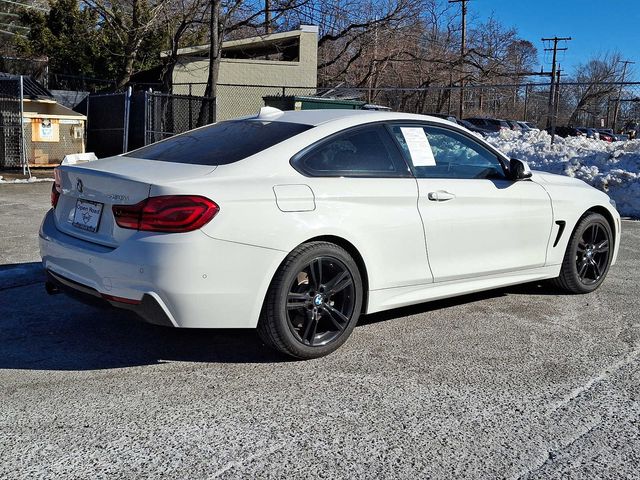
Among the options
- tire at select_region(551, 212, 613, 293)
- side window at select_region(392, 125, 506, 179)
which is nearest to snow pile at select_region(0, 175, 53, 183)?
side window at select_region(392, 125, 506, 179)

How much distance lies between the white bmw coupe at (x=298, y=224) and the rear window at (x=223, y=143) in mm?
18

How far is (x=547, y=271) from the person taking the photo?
227 inches

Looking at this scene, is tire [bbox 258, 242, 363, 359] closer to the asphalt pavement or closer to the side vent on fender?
the asphalt pavement

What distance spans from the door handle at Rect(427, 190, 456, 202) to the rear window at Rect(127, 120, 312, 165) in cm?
97

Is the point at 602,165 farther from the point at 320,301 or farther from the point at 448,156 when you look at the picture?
the point at 320,301

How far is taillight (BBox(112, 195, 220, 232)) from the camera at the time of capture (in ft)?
12.4

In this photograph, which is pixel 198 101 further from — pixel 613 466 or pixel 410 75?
pixel 410 75

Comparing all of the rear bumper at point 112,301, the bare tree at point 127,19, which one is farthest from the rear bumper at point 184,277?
the bare tree at point 127,19

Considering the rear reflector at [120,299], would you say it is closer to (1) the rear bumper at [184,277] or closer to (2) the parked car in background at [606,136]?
(1) the rear bumper at [184,277]

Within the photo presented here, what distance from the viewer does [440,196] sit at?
4859 millimetres

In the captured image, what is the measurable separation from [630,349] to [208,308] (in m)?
2.81

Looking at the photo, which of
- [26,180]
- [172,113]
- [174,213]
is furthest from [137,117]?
[174,213]

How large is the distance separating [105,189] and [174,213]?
577 mm

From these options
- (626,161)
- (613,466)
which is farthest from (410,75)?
(613,466)
